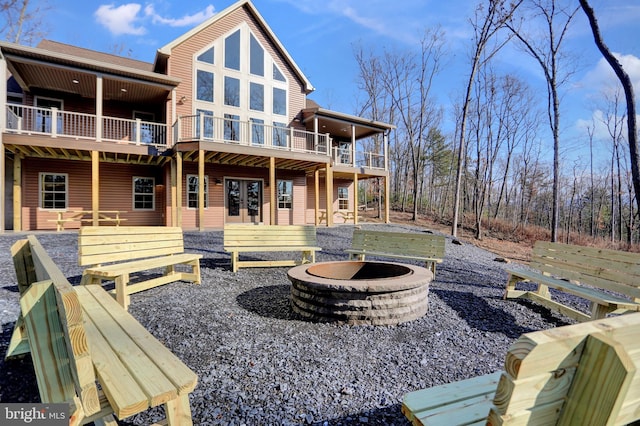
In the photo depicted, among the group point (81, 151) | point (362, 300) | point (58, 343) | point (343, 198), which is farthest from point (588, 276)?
point (343, 198)

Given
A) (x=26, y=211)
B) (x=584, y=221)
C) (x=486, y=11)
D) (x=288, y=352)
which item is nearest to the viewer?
(x=288, y=352)

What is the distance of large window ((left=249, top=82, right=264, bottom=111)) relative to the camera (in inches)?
639

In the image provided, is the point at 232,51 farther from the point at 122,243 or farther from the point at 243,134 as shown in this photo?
the point at 122,243

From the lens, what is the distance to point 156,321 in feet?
12.5

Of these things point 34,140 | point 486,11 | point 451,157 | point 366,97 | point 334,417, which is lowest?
point 334,417

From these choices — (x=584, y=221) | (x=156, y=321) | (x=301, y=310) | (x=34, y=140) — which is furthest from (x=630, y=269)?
(x=584, y=221)

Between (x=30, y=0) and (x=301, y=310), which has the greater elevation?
(x=30, y=0)

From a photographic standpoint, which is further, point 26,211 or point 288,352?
point 26,211

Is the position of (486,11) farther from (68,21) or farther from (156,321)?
(68,21)

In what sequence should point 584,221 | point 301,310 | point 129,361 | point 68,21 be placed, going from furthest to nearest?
point 584,221 < point 68,21 < point 301,310 < point 129,361

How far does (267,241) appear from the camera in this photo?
6902 mm

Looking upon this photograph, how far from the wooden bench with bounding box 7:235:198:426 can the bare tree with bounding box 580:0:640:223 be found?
7123 millimetres

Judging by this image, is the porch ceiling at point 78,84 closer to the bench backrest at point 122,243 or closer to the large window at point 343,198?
the bench backrest at point 122,243

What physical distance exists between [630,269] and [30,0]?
30.9 m
